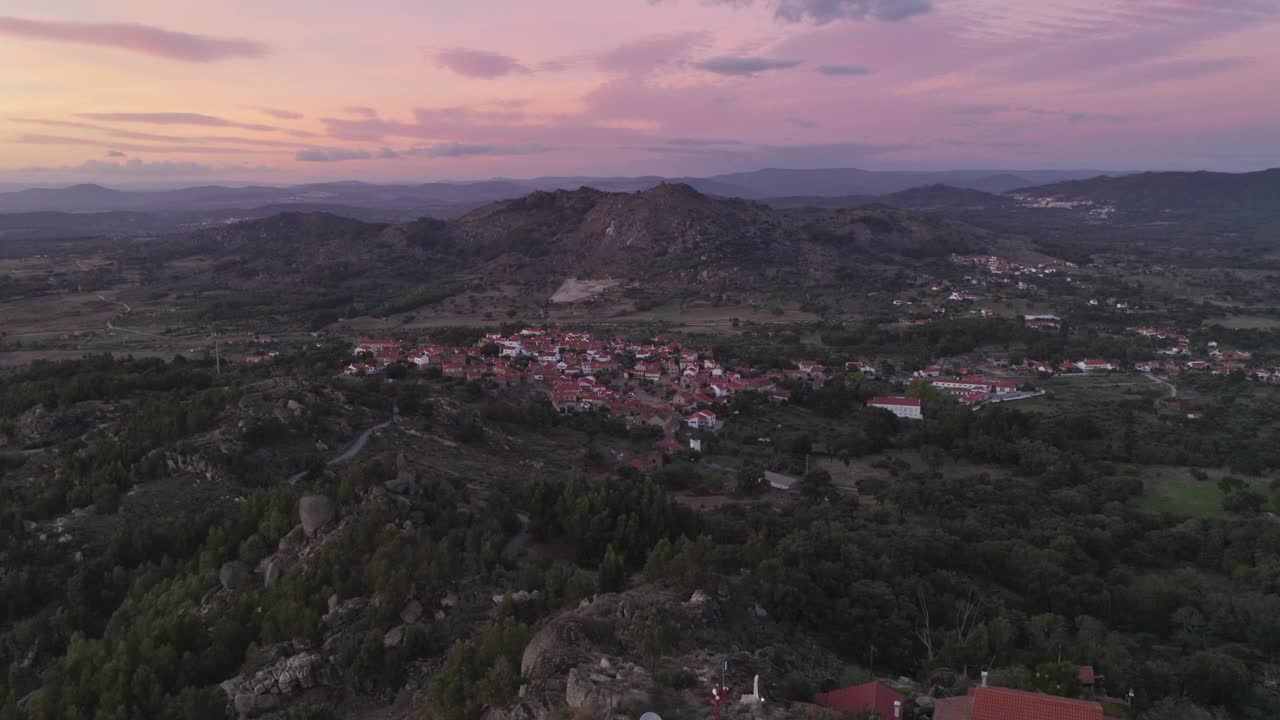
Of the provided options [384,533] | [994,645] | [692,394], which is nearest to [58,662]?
[384,533]

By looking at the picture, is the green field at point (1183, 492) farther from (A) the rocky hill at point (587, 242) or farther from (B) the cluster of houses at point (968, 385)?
(A) the rocky hill at point (587, 242)

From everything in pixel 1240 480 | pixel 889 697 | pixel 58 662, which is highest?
pixel 889 697

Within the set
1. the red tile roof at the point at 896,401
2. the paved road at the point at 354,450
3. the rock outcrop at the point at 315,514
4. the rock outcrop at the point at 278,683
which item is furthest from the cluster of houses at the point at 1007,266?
the rock outcrop at the point at 278,683

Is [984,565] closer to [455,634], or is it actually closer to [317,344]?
[455,634]

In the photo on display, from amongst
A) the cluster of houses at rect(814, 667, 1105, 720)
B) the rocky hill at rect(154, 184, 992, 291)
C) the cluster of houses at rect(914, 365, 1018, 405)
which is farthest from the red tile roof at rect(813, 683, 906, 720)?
the rocky hill at rect(154, 184, 992, 291)

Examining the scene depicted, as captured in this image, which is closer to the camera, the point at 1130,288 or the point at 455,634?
the point at 455,634

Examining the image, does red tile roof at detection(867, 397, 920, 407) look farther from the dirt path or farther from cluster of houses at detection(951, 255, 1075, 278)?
cluster of houses at detection(951, 255, 1075, 278)
